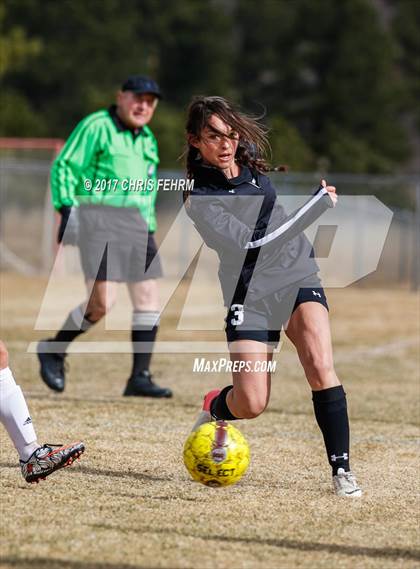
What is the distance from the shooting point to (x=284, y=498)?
17.4ft

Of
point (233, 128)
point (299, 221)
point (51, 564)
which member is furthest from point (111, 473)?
point (233, 128)

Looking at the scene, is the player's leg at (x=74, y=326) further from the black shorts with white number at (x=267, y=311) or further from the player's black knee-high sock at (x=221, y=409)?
the black shorts with white number at (x=267, y=311)

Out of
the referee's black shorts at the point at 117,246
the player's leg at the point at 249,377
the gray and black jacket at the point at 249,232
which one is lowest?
the player's leg at the point at 249,377

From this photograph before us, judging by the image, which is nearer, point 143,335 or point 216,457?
point 216,457

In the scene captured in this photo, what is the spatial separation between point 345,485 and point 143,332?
3.43m

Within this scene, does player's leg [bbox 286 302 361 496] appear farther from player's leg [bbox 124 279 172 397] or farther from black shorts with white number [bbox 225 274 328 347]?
player's leg [bbox 124 279 172 397]

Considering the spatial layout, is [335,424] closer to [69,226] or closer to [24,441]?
[24,441]

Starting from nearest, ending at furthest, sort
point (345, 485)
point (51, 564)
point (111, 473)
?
point (51, 564) < point (345, 485) < point (111, 473)

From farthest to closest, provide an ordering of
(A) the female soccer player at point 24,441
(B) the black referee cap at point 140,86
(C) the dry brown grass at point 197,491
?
(B) the black referee cap at point 140,86 → (A) the female soccer player at point 24,441 → (C) the dry brown grass at point 197,491

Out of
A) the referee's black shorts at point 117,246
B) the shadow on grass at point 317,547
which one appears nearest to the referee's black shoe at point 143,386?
the referee's black shorts at point 117,246

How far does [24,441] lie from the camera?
207 inches

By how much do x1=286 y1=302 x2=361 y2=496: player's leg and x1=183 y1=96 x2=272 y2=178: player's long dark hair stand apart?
2.62 ft

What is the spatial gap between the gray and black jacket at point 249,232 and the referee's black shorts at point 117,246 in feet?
9.15

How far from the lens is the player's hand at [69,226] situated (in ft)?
26.8
